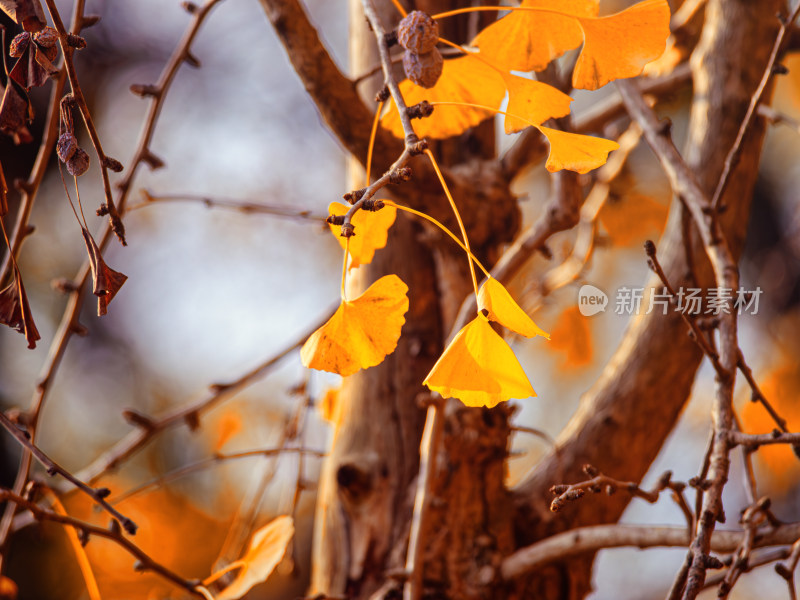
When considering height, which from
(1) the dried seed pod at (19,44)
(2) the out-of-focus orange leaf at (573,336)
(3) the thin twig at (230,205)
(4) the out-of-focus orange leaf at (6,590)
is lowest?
(4) the out-of-focus orange leaf at (6,590)

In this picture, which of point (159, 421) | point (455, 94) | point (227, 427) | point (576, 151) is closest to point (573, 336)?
point (227, 427)

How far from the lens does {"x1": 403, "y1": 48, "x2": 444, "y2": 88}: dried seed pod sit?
383 millimetres

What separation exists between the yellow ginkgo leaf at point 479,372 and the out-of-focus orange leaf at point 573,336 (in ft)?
4.39

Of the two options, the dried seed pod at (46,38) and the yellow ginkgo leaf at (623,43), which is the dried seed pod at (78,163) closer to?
the dried seed pod at (46,38)

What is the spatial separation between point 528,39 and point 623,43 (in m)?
0.07

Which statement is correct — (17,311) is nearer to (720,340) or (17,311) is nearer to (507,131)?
(507,131)

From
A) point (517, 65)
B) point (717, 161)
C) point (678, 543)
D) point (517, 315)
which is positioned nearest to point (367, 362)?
point (517, 315)

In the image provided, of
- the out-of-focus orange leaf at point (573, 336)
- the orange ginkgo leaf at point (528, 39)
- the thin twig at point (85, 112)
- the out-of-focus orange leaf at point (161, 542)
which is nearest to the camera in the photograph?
the thin twig at point (85, 112)

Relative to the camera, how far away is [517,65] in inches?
18.7

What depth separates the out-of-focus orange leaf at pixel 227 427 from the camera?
2100mm

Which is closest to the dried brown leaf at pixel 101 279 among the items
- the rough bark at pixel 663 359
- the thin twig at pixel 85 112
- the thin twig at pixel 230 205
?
the thin twig at pixel 85 112

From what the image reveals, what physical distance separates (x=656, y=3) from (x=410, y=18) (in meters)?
0.16

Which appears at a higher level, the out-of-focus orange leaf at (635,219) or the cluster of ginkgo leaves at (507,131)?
the out-of-focus orange leaf at (635,219)

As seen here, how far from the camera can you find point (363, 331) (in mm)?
408
